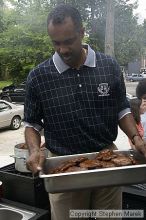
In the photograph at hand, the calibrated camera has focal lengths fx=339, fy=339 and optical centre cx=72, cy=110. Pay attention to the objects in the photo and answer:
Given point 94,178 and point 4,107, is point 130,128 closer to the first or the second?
point 94,178

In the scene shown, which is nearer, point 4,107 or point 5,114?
point 5,114

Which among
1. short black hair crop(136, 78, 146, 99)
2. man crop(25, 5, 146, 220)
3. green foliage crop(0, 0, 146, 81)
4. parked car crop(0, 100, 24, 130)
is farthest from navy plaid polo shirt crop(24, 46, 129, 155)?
green foliage crop(0, 0, 146, 81)

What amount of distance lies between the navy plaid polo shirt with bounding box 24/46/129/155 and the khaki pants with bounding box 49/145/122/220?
0.61 ft

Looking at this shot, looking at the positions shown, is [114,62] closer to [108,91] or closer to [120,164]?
[108,91]

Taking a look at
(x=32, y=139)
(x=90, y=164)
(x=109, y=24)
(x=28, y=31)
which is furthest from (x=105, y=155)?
(x=28, y=31)

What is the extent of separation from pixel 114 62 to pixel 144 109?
1.20m

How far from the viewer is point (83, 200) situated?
215 cm

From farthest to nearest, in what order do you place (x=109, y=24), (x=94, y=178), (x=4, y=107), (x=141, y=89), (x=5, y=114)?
(x=4, y=107) < (x=5, y=114) < (x=109, y=24) < (x=141, y=89) < (x=94, y=178)

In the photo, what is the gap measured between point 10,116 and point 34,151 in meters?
8.96

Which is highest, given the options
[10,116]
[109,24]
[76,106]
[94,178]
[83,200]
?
[109,24]

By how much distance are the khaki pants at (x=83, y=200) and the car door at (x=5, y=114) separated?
861cm

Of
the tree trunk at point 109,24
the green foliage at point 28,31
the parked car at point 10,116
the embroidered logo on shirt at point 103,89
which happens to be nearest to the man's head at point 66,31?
the embroidered logo on shirt at point 103,89

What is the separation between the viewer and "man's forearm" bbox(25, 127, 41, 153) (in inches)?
81.6

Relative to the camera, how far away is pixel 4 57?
54.5 ft
